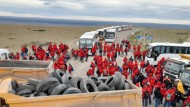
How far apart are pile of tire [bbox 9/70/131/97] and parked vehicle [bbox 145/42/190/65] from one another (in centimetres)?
1784

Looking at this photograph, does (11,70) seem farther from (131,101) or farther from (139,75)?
(139,75)

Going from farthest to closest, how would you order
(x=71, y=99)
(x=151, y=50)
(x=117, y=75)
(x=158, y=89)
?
(x=151, y=50)
(x=158, y=89)
(x=117, y=75)
(x=71, y=99)

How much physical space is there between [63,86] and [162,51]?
20.3 m

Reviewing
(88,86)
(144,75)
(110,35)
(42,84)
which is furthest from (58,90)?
(110,35)

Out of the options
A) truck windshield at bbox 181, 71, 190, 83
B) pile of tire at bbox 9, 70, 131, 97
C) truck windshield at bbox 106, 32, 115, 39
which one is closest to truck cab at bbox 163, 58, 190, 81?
truck windshield at bbox 181, 71, 190, 83

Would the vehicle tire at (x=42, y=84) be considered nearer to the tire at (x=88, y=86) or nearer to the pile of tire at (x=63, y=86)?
the pile of tire at (x=63, y=86)

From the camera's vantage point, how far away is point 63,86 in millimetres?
6895

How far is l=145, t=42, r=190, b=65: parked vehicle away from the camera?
25.5 m

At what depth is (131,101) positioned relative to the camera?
7.41m

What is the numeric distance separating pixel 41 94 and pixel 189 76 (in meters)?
11.1

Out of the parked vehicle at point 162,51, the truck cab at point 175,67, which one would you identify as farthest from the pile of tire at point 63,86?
the parked vehicle at point 162,51

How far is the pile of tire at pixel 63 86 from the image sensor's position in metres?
6.84

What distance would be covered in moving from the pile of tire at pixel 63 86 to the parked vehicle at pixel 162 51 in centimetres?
1784

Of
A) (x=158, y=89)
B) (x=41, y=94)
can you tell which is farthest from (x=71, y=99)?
(x=158, y=89)
